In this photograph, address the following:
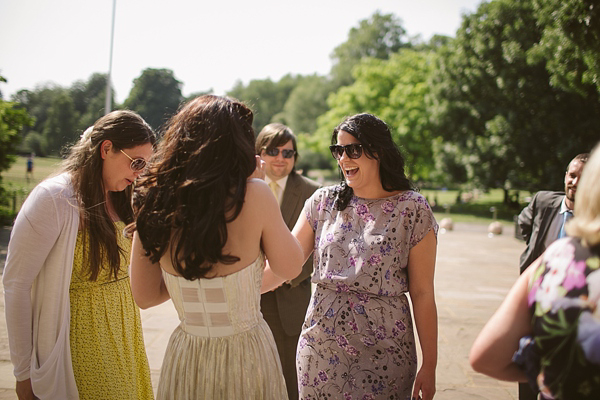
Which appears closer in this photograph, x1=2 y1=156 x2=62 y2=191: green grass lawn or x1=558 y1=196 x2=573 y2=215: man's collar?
x1=558 y1=196 x2=573 y2=215: man's collar

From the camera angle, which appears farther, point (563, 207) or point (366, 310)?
point (563, 207)

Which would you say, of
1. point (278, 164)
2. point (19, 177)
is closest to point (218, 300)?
point (278, 164)

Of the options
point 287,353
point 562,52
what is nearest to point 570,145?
point 562,52

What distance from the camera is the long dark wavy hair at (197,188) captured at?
1621 mm

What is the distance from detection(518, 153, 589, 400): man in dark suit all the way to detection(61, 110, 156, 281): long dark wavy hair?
303 centimetres

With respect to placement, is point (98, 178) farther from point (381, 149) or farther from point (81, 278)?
point (381, 149)

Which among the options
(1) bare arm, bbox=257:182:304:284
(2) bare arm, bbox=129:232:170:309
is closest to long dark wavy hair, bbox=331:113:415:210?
(1) bare arm, bbox=257:182:304:284

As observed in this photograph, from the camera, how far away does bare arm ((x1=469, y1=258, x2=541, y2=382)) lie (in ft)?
4.56

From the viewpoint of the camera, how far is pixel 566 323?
1.22 m

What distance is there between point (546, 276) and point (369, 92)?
3682cm

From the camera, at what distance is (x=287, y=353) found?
3609mm

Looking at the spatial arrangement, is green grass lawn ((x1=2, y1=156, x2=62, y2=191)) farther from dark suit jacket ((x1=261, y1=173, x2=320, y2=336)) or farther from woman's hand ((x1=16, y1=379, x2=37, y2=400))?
woman's hand ((x1=16, y1=379, x2=37, y2=400))

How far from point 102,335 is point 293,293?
1.63 m

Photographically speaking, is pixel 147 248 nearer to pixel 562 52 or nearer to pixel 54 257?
pixel 54 257
